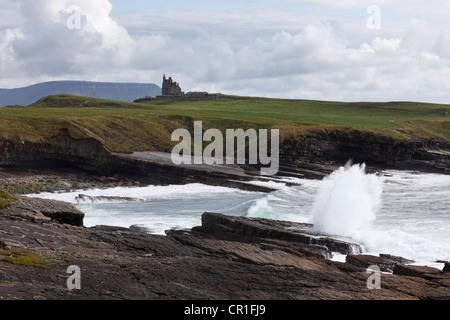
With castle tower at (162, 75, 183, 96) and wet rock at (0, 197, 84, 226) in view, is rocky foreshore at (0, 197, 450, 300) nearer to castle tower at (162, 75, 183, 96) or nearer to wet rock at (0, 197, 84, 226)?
wet rock at (0, 197, 84, 226)

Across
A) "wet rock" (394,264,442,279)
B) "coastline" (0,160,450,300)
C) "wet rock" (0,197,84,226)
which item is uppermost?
"wet rock" (0,197,84,226)

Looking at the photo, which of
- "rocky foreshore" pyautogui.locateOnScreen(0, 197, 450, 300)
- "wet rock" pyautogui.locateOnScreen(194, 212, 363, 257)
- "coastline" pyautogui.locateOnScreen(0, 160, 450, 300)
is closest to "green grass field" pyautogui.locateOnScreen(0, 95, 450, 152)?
"wet rock" pyautogui.locateOnScreen(194, 212, 363, 257)

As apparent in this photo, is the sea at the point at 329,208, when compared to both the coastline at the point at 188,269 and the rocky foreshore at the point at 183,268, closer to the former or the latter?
the rocky foreshore at the point at 183,268

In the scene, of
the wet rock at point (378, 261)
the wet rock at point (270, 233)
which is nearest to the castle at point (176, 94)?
the wet rock at point (270, 233)

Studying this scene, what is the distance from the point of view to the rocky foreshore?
14164mm

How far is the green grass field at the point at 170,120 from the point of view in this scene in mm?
60312

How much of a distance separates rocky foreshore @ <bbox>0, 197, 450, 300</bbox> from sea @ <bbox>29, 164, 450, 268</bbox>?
10.3ft

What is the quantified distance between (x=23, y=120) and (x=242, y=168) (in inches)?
985

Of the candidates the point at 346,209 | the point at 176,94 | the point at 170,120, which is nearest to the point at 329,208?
the point at 346,209

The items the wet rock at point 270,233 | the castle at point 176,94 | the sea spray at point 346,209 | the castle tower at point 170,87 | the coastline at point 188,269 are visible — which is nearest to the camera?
the coastline at point 188,269

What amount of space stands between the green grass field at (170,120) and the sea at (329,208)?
1349 centimetres

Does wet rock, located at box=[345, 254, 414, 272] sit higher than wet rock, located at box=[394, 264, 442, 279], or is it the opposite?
wet rock, located at box=[394, 264, 442, 279]
